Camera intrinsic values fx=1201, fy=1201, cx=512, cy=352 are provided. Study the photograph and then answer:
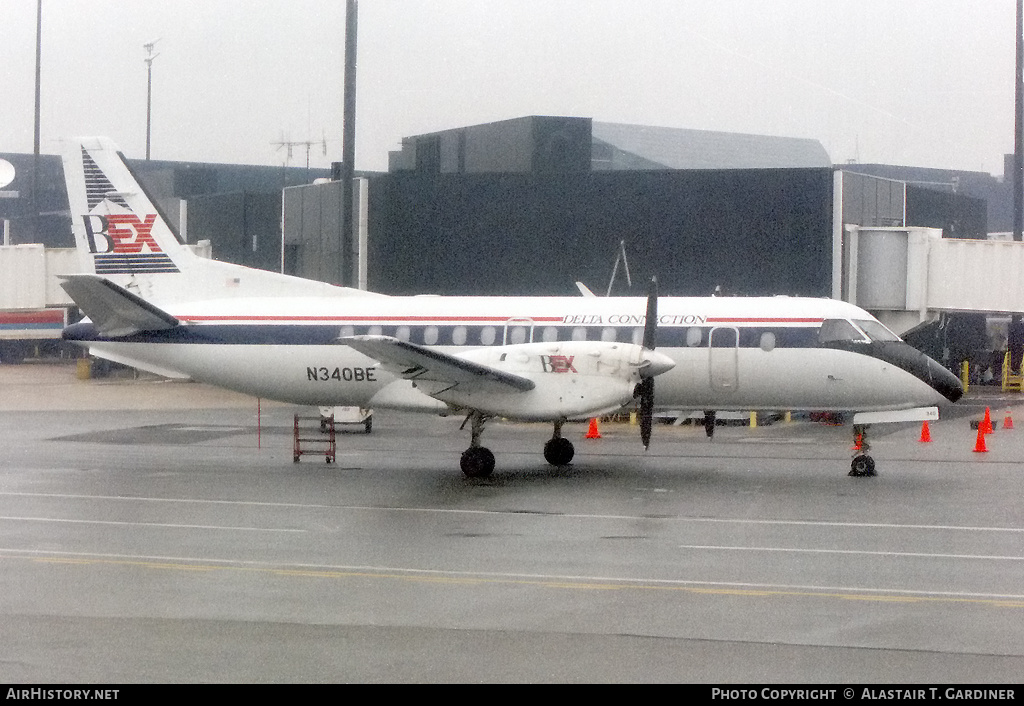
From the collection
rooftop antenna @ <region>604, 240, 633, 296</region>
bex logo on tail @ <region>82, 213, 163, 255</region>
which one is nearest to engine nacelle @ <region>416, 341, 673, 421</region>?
bex logo on tail @ <region>82, 213, 163, 255</region>

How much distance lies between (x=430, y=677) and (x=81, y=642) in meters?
3.05

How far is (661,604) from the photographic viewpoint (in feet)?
36.5

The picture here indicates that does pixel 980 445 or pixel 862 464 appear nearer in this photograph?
pixel 862 464

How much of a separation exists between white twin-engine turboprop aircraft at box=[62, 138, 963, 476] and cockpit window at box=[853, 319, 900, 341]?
1.5 inches

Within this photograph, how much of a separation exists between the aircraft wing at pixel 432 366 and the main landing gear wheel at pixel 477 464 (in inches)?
48.2

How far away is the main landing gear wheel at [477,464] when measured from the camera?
67.3ft

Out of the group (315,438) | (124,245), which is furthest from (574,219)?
(124,245)

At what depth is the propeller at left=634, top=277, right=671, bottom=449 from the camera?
20109 mm

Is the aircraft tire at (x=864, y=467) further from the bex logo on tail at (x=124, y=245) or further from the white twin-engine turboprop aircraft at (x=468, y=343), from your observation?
the bex logo on tail at (x=124, y=245)

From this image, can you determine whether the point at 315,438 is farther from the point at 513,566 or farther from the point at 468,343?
the point at 513,566

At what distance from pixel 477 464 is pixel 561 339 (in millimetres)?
3105

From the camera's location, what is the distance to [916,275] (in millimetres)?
33344

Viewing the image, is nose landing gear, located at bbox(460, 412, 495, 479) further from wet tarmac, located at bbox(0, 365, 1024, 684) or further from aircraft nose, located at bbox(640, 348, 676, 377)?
aircraft nose, located at bbox(640, 348, 676, 377)
